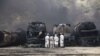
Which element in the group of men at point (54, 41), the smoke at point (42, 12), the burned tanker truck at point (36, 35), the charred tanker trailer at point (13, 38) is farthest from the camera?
the smoke at point (42, 12)

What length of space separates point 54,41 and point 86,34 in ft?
4.02

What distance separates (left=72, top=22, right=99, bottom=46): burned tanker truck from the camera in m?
7.38

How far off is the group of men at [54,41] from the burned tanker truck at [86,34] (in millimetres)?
714

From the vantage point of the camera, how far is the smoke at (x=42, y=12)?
25.1 ft

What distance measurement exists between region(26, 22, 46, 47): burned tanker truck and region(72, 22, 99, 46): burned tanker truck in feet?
3.58

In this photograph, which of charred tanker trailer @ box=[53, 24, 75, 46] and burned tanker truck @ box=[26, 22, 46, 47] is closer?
burned tanker truck @ box=[26, 22, 46, 47]

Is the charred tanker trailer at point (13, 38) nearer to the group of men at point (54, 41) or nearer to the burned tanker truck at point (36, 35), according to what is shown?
the burned tanker truck at point (36, 35)

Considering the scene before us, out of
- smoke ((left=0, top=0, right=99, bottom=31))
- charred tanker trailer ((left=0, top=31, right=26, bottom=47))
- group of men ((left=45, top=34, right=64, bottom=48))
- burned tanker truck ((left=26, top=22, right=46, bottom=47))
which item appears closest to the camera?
group of men ((left=45, top=34, right=64, bottom=48))

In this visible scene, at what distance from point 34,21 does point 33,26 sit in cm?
29

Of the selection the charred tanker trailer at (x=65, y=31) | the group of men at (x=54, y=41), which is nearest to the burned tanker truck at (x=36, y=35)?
the group of men at (x=54, y=41)

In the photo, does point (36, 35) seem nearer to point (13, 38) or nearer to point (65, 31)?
point (13, 38)

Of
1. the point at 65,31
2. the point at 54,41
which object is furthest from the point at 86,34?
the point at 54,41

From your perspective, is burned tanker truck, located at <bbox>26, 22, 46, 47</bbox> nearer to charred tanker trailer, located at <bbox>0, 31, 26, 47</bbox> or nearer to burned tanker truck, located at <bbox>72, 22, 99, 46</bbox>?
charred tanker trailer, located at <bbox>0, 31, 26, 47</bbox>

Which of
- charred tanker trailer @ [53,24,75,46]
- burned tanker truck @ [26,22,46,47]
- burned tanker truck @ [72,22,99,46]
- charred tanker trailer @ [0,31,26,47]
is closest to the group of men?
burned tanker truck @ [26,22,46,47]
